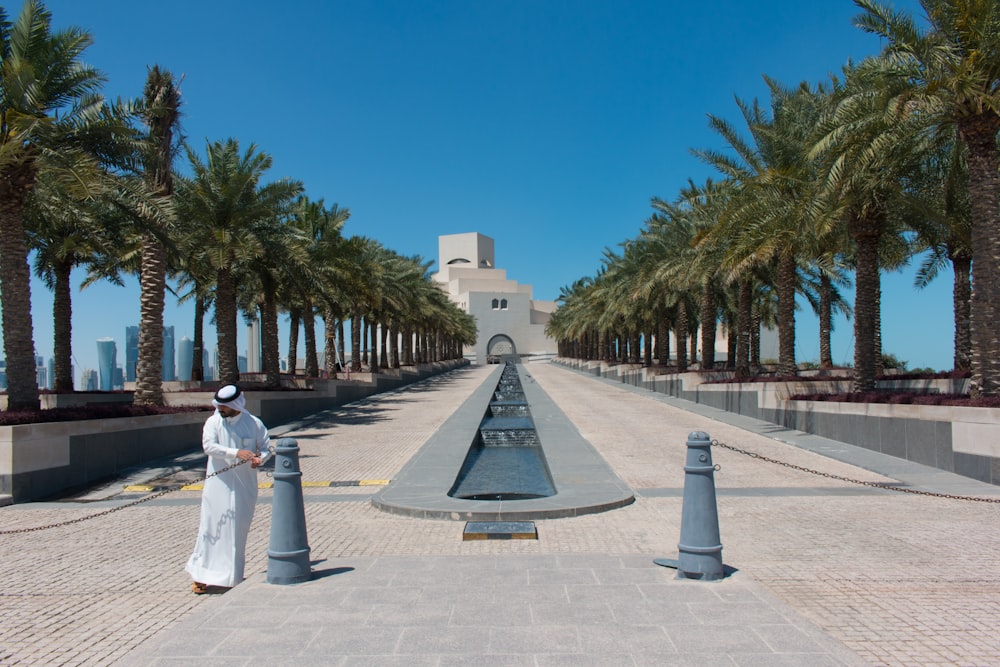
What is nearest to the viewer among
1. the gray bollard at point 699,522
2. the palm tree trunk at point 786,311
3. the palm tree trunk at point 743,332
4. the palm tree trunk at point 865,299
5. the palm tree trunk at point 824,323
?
the gray bollard at point 699,522

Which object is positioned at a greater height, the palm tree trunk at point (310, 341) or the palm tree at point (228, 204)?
the palm tree at point (228, 204)

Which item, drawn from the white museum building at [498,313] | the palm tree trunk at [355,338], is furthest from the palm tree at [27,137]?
the white museum building at [498,313]

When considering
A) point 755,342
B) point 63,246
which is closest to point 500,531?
point 63,246

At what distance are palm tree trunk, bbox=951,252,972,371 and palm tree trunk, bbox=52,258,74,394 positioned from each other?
25.2 metres

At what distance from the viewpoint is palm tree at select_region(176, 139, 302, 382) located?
20438mm

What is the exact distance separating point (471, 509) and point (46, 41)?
35.4ft

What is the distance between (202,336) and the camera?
30656 mm

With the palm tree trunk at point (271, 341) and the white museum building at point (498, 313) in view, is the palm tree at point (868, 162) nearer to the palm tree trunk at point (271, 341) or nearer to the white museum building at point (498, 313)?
the palm tree trunk at point (271, 341)

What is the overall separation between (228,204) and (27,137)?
8534mm

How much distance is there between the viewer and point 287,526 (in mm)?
5641

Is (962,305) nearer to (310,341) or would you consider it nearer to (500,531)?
(500,531)

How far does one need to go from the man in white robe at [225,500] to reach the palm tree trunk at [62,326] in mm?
19656

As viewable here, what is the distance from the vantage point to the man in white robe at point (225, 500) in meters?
5.91

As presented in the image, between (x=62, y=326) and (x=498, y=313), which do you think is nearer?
(x=62, y=326)
